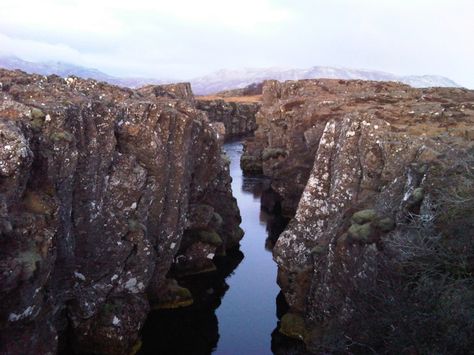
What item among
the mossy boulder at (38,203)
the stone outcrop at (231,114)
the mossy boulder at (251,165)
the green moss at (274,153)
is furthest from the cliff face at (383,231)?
the stone outcrop at (231,114)

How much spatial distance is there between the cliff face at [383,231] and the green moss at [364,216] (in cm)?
7

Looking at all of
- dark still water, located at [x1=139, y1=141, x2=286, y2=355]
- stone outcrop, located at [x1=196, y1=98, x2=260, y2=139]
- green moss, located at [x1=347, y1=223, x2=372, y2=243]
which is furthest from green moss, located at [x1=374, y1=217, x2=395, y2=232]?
stone outcrop, located at [x1=196, y1=98, x2=260, y2=139]

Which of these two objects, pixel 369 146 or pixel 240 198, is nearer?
pixel 369 146

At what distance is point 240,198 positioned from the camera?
69000 mm

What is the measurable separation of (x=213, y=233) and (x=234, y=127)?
327ft

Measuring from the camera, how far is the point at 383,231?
2541cm

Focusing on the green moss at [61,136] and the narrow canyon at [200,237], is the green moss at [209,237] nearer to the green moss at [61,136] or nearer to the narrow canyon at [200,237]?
the narrow canyon at [200,237]

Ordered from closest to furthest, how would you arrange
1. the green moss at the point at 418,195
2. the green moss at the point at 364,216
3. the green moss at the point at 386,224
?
the green moss at the point at 418,195 < the green moss at the point at 386,224 < the green moss at the point at 364,216

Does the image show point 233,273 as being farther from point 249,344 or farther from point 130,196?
point 130,196

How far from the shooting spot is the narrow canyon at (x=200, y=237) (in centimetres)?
2055

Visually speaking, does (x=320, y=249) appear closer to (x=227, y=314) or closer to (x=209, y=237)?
(x=227, y=314)

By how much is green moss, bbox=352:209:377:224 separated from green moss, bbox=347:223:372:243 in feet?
1.13

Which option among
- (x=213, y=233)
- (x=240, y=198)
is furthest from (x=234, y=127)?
(x=213, y=233)

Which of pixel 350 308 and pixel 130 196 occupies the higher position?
pixel 130 196
